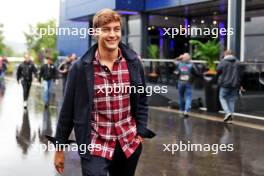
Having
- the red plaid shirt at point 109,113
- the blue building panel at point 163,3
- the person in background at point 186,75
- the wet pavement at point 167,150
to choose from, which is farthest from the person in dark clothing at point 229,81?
the red plaid shirt at point 109,113

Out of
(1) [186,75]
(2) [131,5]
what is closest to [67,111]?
(1) [186,75]

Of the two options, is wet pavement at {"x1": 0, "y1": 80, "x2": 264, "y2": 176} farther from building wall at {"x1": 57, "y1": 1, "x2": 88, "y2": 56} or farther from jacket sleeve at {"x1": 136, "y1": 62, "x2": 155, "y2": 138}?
building wall at {"x1": 57, "y1": 1, "x2": 88, "y2": 56}

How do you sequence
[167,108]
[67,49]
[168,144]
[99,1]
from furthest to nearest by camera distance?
[67,49]
[99,1]
[167,108]
[168,144]

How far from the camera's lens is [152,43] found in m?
22.0

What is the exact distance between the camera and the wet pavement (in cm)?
677

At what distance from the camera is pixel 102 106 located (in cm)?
338

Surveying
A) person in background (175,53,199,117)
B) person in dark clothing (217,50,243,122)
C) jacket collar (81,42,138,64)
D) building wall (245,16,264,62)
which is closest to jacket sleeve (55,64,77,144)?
jacket collar (81,42,138,64)

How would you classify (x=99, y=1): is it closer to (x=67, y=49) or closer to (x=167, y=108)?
(x=167, y=108)

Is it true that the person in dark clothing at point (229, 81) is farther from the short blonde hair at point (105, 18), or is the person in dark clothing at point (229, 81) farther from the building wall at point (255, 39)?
the short blonde hair at point (105, 18)

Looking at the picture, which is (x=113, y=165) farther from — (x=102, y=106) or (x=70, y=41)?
(x=70, y=41)

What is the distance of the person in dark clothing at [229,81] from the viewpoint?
1195 centimetres

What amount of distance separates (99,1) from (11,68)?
23.5 metres

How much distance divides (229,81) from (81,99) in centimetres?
907

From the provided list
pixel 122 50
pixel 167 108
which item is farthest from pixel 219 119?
pixel 122 50
